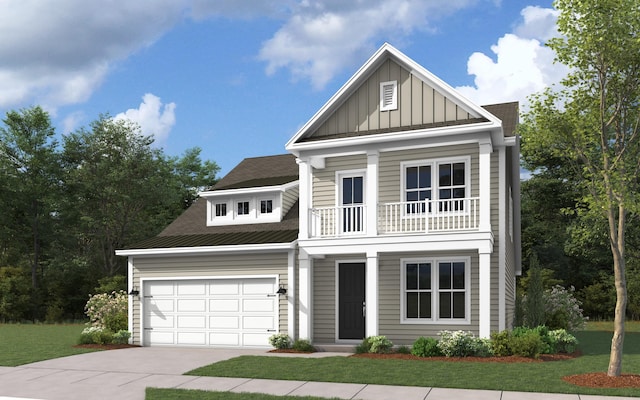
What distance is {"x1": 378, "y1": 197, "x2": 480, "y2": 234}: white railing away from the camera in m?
17.2

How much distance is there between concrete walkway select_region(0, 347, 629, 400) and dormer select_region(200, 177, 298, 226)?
267 inches

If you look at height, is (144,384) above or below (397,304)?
below

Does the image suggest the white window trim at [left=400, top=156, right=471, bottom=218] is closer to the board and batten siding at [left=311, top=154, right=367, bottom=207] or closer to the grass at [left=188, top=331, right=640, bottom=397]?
the board and batten siding at [left=311, top=154, right=367, bottom=207]

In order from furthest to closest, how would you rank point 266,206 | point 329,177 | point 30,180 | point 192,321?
point 30,180
point 266,206
point 192,321
point 329,177

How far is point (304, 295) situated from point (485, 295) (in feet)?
17.5

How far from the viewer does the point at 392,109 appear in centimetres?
1866

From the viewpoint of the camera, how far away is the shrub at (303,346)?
17.9 meters

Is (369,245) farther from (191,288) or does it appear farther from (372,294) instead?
(191,288)

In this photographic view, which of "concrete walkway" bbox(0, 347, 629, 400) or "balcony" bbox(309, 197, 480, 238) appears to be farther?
"balcony" bbox(309, 197, 480, 238)

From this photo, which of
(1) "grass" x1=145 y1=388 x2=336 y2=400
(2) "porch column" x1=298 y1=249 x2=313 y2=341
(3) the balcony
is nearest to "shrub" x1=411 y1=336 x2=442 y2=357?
(3) the balcony

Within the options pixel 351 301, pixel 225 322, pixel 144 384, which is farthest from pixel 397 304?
pixel 144 384

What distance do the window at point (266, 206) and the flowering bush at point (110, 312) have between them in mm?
6156

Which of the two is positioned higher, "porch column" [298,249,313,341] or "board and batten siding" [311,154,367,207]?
"board and batten siding" [311,154,367,207]

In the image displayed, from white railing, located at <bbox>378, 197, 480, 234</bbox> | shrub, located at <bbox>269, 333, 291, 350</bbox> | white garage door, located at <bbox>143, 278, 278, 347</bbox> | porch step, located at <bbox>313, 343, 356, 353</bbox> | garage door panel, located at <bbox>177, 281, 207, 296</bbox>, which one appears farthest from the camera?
garage door panel, located at <bbox>177, 281, 207, 296</bbox>
